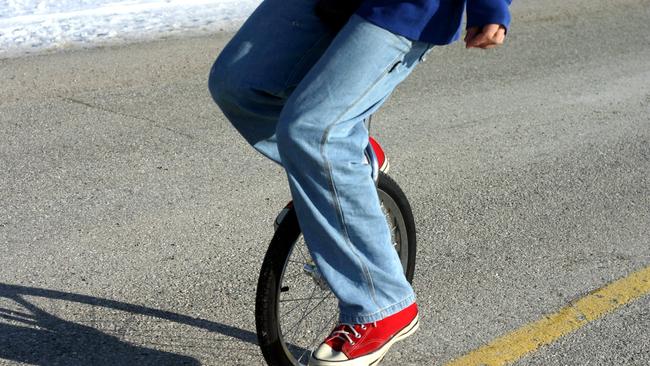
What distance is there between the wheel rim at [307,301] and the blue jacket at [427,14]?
685 mm

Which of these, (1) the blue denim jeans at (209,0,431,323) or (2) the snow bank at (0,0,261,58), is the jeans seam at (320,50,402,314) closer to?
(1) the blue denim jeans at (209,0,431,323)

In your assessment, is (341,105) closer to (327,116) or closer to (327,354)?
(327,116)

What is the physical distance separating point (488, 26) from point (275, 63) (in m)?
0.63

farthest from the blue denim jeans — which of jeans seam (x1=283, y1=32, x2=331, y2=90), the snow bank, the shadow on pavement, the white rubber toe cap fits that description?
the snow bank

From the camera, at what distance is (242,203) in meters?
4.77

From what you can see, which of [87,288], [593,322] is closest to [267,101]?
[87,288]

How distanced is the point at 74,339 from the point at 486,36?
1803mm

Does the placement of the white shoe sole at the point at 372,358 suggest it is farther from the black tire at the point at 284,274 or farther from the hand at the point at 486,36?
the hand at the point at 486,36

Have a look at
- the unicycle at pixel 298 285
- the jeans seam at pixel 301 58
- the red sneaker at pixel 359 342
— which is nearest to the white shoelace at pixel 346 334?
the red sneaker at pixel 359 342

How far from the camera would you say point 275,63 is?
114 inches

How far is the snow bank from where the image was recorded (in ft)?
23.2

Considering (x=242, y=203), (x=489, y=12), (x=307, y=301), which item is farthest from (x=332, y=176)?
(x=242, y=203)

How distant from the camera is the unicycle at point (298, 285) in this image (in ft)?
10.0

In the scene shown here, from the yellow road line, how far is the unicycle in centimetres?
40
